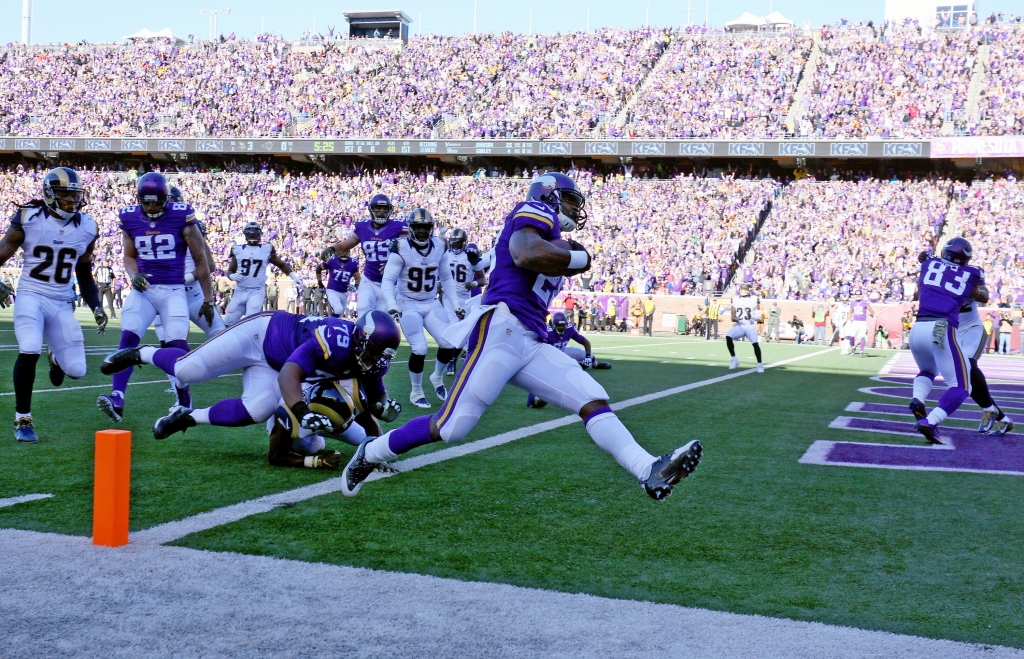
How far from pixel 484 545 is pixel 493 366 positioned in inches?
29.7

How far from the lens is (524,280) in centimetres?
436

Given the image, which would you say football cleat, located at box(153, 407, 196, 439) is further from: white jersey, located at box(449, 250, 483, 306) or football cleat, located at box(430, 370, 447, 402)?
white jersey, located at box(449, 250, 483, 306)

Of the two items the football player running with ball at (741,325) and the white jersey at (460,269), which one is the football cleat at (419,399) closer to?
the white jersey at (460,269)

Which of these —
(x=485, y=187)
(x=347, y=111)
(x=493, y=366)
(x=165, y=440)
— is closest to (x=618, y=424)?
(x=493, y=366)

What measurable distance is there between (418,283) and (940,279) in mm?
4833

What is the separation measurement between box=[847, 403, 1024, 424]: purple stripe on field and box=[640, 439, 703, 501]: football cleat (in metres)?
6.95

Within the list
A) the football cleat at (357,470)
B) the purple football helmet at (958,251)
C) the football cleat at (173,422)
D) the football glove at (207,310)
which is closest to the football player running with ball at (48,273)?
the football glove at (207,310)

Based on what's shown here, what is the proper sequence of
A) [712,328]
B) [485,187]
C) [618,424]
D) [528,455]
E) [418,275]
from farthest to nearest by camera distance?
[485,187] < [712,328] < [418,275] < [528,455] < [618,424]

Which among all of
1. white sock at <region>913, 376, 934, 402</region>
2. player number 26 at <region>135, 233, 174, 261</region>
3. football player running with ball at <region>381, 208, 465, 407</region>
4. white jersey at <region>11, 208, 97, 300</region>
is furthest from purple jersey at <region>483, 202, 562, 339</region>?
football player running with ball at <region>381, 208, 465, 407</region>

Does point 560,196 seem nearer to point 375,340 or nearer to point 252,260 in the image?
point 375,340

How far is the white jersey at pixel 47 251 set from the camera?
6574 millimetres

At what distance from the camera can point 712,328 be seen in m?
29.7

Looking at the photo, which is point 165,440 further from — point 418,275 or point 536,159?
point 536,159

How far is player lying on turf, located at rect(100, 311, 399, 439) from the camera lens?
5.12 metres
